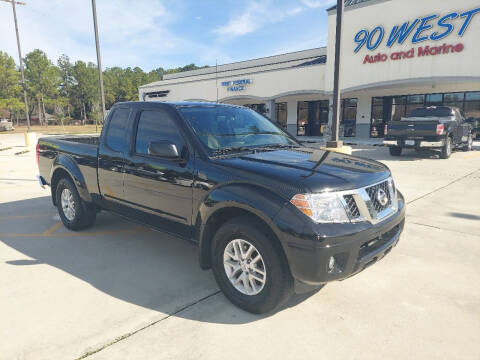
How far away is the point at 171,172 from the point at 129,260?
4.39 ft

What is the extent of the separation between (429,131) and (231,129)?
36.8 feet

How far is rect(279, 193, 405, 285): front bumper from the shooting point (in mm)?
2521

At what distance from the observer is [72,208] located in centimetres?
511

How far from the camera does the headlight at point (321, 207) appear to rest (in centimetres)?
259

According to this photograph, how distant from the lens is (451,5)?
715 inches

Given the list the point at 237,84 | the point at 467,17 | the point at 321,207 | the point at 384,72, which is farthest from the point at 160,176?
the point at 237,84

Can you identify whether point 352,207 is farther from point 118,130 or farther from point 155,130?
point 118,130

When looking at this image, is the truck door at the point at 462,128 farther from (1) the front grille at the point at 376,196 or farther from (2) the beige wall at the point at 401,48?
(1) the front grille at the point at 376,196

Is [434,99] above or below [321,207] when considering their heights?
above

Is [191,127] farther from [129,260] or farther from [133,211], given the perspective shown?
[129,260]

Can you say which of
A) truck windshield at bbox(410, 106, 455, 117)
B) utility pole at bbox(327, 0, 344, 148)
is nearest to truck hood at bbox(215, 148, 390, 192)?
utility pole at bbox(327, 0, 344, 148)

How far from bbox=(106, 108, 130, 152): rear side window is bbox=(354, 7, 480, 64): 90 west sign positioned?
65.3ft

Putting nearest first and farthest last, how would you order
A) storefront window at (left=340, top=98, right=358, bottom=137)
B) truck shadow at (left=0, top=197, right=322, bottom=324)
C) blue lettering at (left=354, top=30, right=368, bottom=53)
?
1. truck shadow at (left=0, top=197, right=322, bottom=324)
2. blue lettering at (left=354, top=30, right=368, bottom=53)
3. storefront window at (left=340, top=98, right=358, bottom=137)

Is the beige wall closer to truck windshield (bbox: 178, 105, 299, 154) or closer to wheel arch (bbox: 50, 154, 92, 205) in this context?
truck windshield (bbox: 178, 105, 299, 154)
